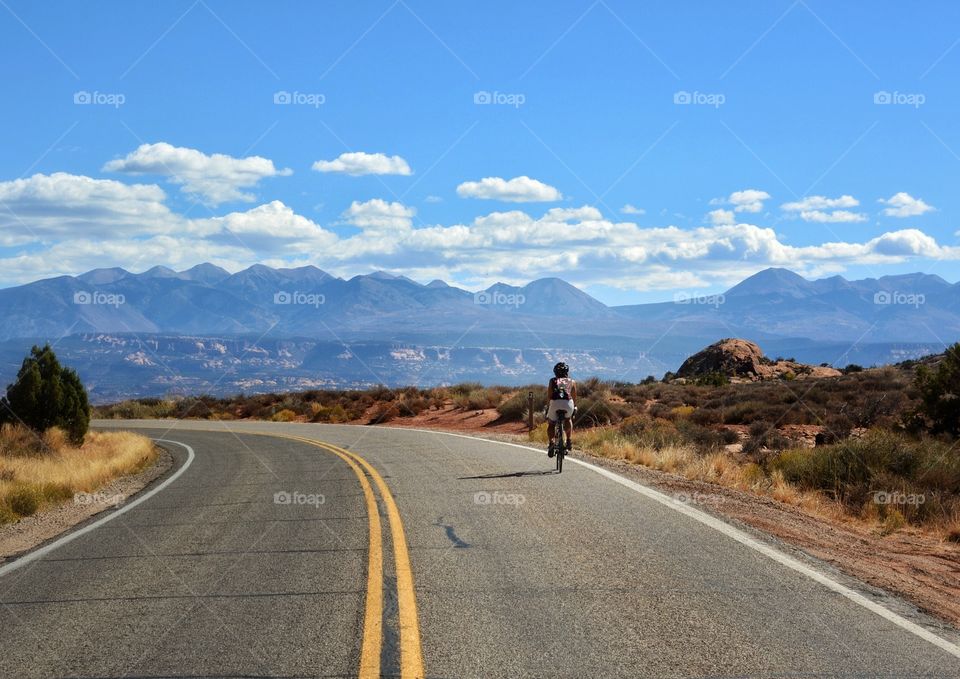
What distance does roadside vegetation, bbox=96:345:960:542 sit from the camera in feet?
46.6

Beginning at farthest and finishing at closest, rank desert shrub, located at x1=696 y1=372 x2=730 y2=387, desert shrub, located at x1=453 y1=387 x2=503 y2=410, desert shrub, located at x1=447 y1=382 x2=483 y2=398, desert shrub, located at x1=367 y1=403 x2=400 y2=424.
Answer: desert shrub, located at x1=696 y1=372 x2=730 y2=387, desert shrub, located at x1=447 y1=382 x2=483 y2=398, desert shrub, located at x1=367 y1=403 x2=400 y2=424, desert shrub, located at x1=453 y1=387 x2=503 y2=410

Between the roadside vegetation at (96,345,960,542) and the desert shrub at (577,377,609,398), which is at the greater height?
the desert shrub at (577,377,609,398)

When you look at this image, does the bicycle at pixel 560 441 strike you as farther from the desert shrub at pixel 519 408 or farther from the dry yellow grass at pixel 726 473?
the desert shrub at pixel 519 408

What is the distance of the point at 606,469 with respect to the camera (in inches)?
625

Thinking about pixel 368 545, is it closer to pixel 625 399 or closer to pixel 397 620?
pixel 397 620

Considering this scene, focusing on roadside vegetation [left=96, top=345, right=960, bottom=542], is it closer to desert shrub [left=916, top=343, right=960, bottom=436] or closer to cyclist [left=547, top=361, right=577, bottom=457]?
desert shrub [left=916, top=343, right=960, bottom=436]

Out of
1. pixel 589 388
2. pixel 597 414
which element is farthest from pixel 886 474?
pixel 589 388

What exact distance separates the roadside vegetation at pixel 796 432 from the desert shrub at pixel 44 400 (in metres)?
15.7

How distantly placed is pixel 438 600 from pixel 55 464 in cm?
1605

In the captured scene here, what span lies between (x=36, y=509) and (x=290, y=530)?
5588mm

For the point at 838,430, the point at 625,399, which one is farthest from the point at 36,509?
the point at 625,399

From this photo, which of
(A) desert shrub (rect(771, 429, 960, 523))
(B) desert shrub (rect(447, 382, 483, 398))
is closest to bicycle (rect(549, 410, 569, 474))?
(A) desert shrub (rect(771, 429, 960, 523))

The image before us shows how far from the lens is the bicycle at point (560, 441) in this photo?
15352 mm

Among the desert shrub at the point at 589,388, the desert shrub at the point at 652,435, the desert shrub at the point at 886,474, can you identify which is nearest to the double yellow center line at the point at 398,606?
the desert shrub at the point at 886,474
